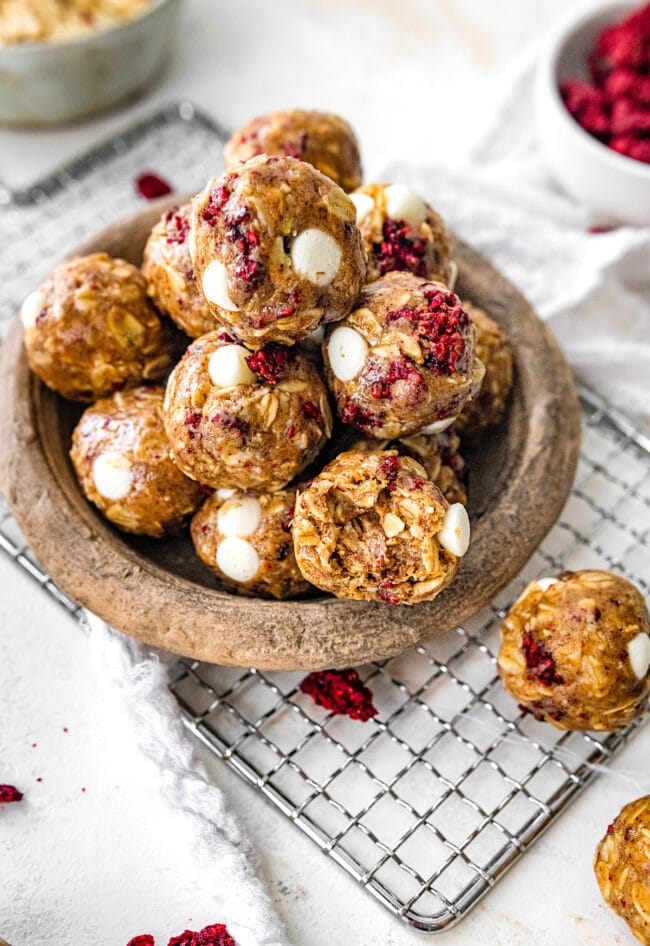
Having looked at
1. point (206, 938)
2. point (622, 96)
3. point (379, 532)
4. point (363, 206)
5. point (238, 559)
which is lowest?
point (206, 938)

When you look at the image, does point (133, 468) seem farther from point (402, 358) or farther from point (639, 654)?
point (639, 654)

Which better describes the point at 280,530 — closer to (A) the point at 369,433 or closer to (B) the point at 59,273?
(A) the point at 369,433

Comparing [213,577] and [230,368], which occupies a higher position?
[230,368]

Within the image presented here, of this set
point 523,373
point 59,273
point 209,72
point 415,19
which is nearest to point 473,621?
point 523,373

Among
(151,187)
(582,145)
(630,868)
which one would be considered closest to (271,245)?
(630,868)

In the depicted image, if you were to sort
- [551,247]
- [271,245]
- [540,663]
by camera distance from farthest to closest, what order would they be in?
[551,247], [540,663], [271,245]

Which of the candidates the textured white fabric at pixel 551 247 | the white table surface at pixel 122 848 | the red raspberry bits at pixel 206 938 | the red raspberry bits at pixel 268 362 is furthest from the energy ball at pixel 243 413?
the textured white fabric at pixel 551 247

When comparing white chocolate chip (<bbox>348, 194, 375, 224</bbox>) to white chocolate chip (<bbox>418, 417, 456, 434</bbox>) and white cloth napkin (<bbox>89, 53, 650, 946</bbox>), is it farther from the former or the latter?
white cloth napkin (<bbox>89, 53, 650, 946</bbox>)

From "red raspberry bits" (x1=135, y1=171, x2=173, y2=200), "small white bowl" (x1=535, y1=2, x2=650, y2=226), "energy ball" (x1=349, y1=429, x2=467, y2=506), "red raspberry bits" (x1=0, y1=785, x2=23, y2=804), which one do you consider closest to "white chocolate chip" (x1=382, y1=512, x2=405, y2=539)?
"energy ball" (x1=349, y1=429, x2=467, y2=506)

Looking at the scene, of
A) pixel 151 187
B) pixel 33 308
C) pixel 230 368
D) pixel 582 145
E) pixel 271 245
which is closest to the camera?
pixel 271 245

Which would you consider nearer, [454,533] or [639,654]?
[454,533]
